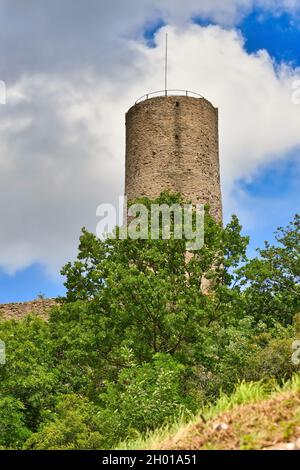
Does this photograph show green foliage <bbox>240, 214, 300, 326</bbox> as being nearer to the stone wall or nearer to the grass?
the stone wall

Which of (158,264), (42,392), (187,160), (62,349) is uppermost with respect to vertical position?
(187,160)

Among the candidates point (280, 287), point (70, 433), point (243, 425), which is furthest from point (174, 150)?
point (243, 425)

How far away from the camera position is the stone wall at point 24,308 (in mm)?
27688

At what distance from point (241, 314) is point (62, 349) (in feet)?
16.2

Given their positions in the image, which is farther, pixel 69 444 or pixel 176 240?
pixel 176 240

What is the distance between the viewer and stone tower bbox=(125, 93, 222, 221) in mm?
29625

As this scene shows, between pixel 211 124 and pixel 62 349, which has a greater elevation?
pixel 211 124

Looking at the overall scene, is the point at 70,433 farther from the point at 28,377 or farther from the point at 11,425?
the point at 28,377

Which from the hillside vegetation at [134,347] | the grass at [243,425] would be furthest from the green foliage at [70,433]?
the grass at [243,425]

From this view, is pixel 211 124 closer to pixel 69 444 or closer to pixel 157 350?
pixel 157 350

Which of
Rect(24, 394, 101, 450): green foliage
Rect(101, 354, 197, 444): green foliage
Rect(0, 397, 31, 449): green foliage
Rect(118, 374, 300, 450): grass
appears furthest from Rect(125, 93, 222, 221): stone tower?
Rect(118, 374, 300, 450): grass

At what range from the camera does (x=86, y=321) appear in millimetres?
19750
